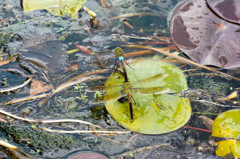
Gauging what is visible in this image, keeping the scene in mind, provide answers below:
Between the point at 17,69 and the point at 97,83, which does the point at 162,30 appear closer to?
the point at 97,83

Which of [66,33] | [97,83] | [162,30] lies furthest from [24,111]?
[162,30]

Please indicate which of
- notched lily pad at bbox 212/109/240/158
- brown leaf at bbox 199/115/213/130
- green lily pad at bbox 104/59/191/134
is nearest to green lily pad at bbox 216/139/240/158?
notched lily pad at bbox 212/109/240/158

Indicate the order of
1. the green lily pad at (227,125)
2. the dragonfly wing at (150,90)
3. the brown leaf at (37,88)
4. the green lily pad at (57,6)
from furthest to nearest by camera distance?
the green lily pad at (57,6) → the brown leaf at (37,88) → the green lily pad at (227,125) → the dragonfly wing at (150,90)

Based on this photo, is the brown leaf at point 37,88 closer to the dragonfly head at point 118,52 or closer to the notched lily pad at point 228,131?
the dragonfly head at point 118,52

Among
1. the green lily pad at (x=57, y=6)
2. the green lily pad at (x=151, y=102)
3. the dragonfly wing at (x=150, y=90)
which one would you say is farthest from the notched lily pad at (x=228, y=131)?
the green lily pad at (x=57, y=6)

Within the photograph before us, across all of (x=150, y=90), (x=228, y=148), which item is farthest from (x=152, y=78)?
(x=228, y=148)

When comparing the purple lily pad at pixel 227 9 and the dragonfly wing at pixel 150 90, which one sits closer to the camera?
the dragonfly wing at pixel 150 90

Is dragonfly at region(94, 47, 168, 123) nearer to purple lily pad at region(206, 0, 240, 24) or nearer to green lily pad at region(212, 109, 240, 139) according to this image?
green lily pad at region(212, 109, 240, 139)
